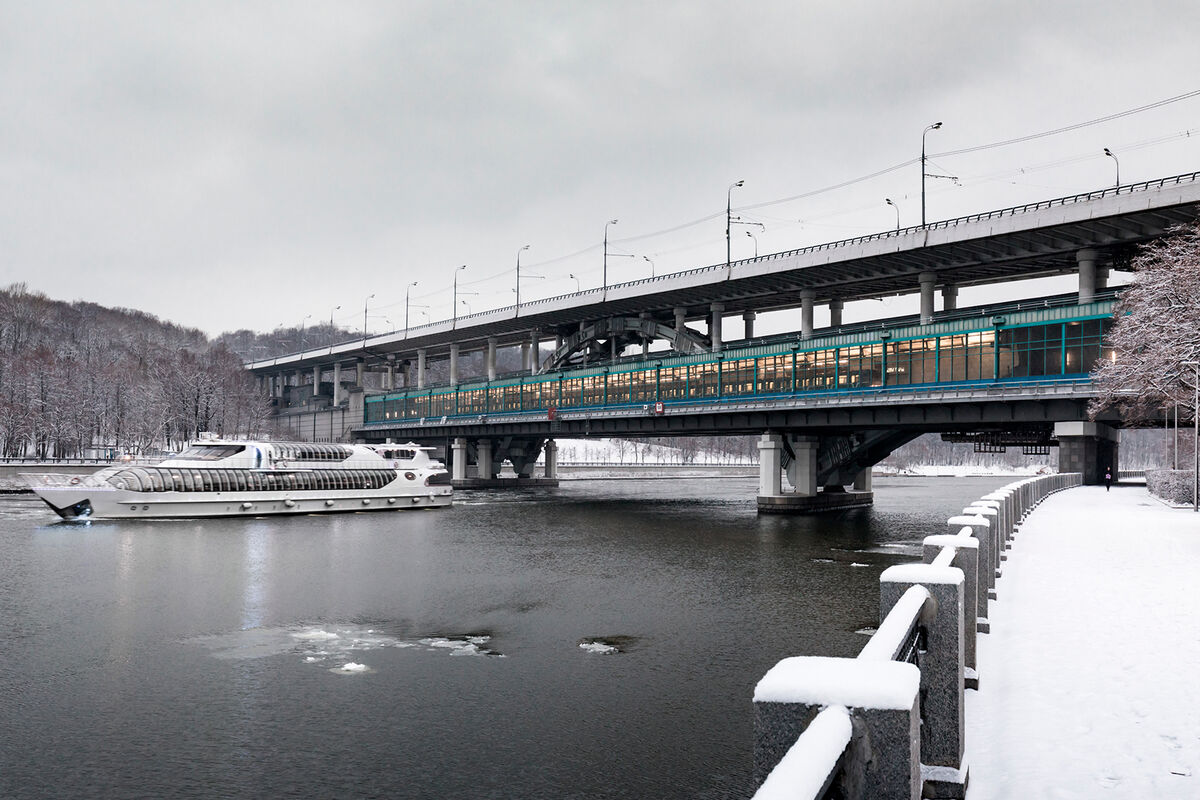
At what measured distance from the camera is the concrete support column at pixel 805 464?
219 feet

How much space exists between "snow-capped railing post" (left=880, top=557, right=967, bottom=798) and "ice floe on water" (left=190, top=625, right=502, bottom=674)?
11782 mm

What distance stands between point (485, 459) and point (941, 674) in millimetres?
102727

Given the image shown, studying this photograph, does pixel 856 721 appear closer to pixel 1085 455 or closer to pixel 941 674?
pixel 941 674

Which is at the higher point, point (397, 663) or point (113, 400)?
point (113, 400)

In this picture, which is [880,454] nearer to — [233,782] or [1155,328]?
[1155,328]

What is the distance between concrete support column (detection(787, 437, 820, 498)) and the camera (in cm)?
6660

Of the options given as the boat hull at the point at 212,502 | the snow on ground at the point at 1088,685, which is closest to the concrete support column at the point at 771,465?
the boat hull at the point at 212,502

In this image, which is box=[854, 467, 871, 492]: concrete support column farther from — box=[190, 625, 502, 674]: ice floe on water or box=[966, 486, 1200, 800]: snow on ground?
box=[190, 625, 502, 674]: ice floe on water

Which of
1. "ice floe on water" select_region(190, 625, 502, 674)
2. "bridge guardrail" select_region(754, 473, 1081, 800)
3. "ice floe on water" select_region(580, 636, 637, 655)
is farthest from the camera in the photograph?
"ice floe on water" select_region(580, 636, 637, 655)

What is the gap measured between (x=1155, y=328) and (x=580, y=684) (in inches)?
1330

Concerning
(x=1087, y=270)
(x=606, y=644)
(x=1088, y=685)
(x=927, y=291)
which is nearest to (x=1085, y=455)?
(x=1087, y=270)

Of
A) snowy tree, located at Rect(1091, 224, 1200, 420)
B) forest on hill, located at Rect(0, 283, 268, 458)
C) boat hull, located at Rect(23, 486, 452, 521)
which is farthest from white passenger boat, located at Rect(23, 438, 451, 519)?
forest on hill, located at Rect(0, 283, 268, 458)

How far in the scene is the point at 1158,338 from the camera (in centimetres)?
3538

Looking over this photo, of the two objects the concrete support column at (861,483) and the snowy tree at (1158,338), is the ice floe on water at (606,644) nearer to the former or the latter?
the snowy tree at (1158,338)
